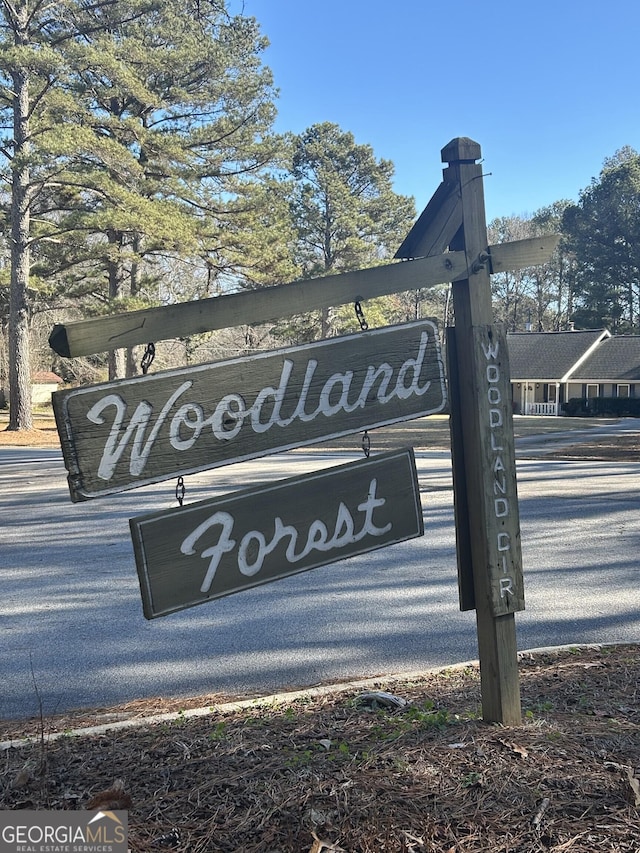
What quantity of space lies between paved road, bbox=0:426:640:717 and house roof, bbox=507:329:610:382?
33.9 metres

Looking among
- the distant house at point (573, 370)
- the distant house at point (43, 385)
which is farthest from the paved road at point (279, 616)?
the distant house at point (573, 370)

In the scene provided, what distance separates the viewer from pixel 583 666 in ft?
12.4

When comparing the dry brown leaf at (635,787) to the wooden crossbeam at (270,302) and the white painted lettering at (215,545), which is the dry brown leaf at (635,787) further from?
the wooden crossbeam at (270,302)

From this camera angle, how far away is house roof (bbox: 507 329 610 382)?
41.6m

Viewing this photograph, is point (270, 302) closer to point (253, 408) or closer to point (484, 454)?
point (253, 408)

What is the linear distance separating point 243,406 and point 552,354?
43.5 meters

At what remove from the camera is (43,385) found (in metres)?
40.2

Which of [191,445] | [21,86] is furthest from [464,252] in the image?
[21,86]

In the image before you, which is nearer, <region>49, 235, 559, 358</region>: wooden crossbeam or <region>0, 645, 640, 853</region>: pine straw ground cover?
<region>0, 645, 640, 853</region>: pine straw ground cover

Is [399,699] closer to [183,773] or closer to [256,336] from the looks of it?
[183,773]

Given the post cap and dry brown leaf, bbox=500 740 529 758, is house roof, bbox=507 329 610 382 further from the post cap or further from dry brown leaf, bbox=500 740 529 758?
dry brown leaf, bbox=500 740 529 758

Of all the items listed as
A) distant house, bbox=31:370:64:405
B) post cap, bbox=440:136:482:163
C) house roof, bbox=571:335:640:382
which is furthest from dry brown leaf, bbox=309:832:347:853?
house roof, bbox=571:335:640:382

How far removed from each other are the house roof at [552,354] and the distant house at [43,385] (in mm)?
26497

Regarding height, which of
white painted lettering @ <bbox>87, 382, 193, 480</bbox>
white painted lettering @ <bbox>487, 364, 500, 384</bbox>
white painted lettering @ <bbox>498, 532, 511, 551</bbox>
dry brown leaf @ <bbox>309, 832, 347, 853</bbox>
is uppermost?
white painted lettering @ <bbox>487, 364, 500, 384</bbox>
